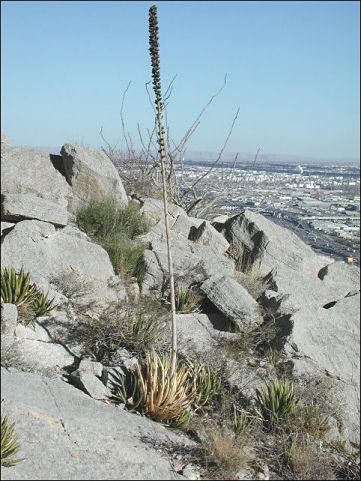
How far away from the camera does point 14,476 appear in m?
5.02

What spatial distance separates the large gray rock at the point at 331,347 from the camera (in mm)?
7842

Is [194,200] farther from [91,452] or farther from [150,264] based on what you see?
[91,452]

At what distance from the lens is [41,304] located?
7637 millimetres

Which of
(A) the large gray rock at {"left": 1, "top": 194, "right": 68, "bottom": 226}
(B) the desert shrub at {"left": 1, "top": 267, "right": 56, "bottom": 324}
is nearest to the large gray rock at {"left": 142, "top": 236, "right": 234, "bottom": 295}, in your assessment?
(A) the large gray rock at {"left": 1, "top": 194, "right": 68, "bottom": 226}

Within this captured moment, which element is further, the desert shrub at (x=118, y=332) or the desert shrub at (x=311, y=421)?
the desert shrub at (x=118, y=332)

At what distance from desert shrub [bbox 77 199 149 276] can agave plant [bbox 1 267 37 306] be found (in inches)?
82.1

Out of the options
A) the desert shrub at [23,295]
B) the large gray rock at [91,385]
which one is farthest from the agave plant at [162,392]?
the desert shrub at [23,295]

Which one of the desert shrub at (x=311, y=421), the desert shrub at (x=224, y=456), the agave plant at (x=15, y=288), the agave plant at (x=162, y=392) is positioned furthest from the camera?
the agave plant at (x=15, y=288)

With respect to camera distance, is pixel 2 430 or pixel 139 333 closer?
pixel 2 430

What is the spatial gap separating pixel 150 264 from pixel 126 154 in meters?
7.87

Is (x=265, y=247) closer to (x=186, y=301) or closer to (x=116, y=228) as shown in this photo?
(x=116, y=228)

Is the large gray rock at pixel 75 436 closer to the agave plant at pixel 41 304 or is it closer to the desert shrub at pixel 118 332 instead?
the desert shrub at pixel 118 332

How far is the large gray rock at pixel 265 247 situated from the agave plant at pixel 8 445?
6897mm

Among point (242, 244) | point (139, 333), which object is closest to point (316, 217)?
point (242, 244)
